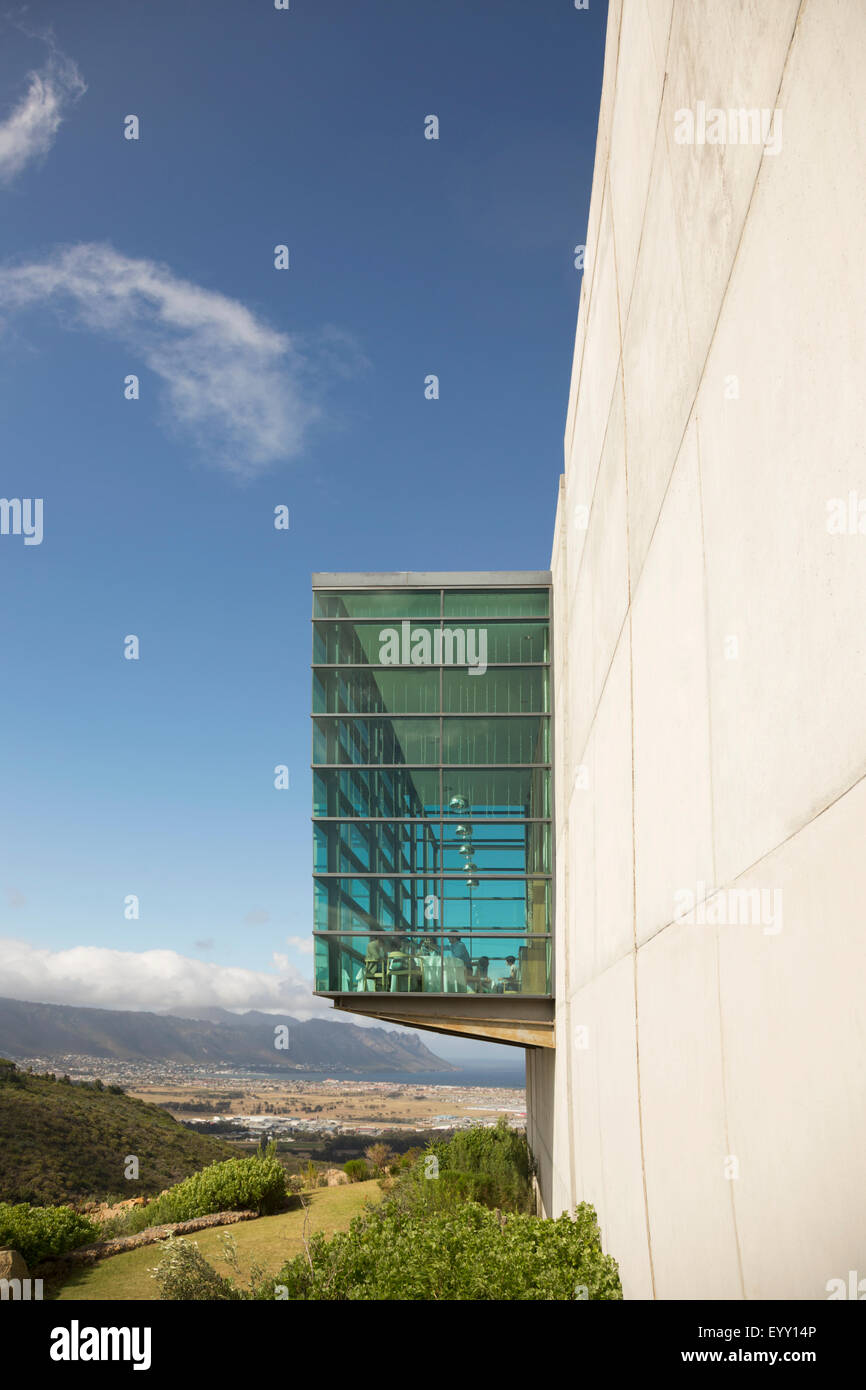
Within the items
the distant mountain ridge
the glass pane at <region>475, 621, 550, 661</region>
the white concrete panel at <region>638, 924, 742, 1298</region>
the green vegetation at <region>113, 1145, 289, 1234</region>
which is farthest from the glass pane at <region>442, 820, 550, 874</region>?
the distant mountain ridge

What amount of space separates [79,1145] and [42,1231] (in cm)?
3508

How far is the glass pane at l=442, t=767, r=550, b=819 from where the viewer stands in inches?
795

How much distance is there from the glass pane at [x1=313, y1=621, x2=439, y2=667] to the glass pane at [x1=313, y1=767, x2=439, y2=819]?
2.27 meters

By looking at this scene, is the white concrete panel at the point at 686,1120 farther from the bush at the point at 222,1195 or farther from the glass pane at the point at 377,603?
the bush at the point at 222,1195

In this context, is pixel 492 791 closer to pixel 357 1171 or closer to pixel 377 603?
pixel 377 603

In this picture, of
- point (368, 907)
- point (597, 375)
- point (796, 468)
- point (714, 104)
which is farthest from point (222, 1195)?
point (714, 104)

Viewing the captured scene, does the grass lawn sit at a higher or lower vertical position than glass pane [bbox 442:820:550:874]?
lower

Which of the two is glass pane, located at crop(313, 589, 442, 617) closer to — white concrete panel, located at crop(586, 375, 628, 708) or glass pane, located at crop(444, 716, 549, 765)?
glass pane, located at crop(444, 716, 549, 765)

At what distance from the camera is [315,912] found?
783 inches

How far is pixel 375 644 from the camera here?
68.8 ft
